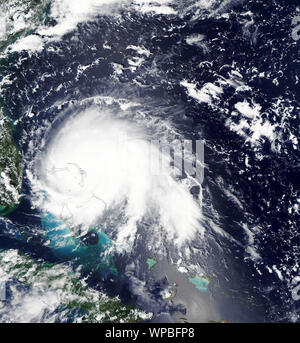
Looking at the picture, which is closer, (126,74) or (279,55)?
(279,55)

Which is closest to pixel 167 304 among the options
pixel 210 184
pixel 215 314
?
pixel 215 314

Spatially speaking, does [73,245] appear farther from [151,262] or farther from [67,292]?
[151,262]

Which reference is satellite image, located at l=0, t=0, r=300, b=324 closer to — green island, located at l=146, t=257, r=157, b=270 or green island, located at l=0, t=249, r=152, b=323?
green island, located at l=0, t=249, r=152, b=323

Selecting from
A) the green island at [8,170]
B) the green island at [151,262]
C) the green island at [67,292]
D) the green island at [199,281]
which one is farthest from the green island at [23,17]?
the green island at [199,281]

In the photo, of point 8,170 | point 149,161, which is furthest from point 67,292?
point 149,161

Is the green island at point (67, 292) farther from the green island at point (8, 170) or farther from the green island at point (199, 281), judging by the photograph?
the green island at point (199, 281)

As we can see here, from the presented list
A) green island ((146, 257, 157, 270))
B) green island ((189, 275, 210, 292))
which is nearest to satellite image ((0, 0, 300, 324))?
green island ((189, 275, 210, 292))

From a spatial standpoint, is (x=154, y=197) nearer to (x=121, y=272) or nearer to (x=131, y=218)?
(x=131, y=218)
